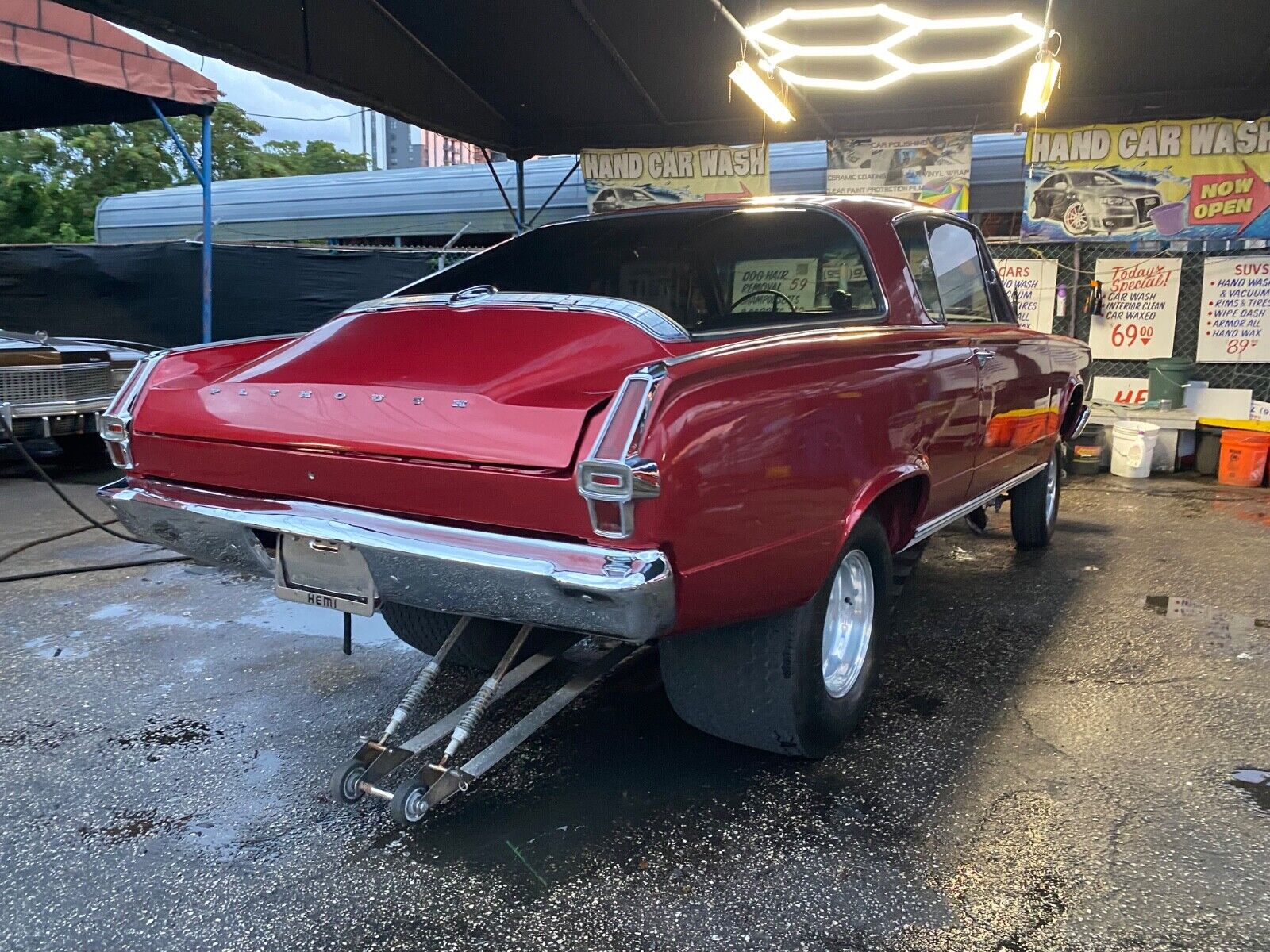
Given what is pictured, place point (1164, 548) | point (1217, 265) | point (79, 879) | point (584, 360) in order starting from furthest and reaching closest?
1. point (1217, 265)
2. point (1164, 548)
3. point (584, 360)
4. point (79, 879)

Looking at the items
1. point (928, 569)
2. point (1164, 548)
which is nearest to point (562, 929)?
point (928, 569)

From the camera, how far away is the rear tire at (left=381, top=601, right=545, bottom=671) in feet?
11.5

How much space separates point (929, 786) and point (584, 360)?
1.64 m

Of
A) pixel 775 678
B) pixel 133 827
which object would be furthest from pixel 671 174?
pixel 133 827

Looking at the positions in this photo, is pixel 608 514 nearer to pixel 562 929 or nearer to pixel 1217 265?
pixel 562 929

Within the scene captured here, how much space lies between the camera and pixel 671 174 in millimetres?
10414

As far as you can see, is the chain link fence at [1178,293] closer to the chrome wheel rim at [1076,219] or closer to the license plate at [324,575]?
the chrome wheel rim at [1076,219]

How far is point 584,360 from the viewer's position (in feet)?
8.29

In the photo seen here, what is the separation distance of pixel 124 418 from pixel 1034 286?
346 inches

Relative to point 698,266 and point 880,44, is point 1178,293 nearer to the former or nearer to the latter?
point 880,44

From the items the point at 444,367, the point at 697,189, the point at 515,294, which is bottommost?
the point at 444,367

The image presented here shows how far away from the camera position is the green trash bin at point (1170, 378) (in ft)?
28.4

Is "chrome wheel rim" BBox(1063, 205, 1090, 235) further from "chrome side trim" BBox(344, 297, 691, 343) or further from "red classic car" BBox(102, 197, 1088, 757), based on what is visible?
"chrome side trim" BBox(344, 297, 691, 343)

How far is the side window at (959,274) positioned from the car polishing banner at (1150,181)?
217 inches
